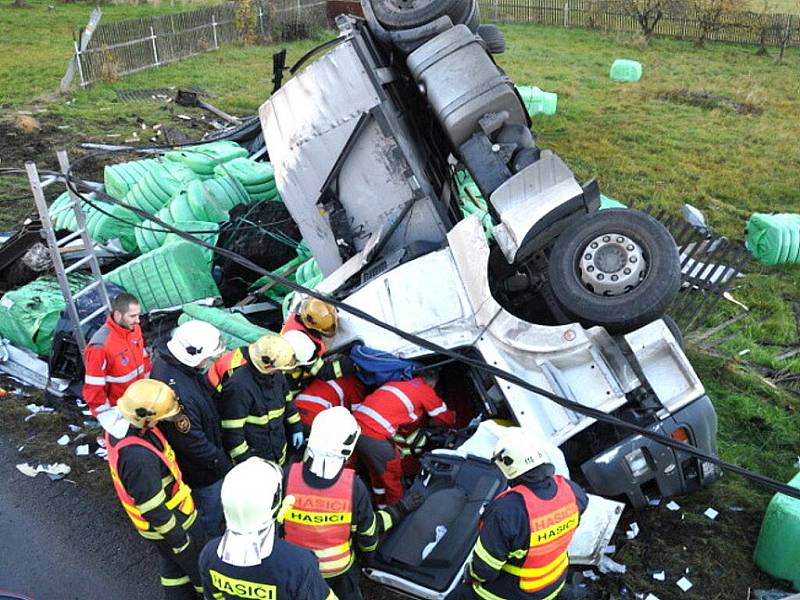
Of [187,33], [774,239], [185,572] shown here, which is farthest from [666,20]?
[185,572]

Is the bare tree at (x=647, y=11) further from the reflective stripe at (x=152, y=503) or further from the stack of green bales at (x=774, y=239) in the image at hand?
the reflective stripe at (x=152, y=503)

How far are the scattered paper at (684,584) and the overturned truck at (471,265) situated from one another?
50 centimetres

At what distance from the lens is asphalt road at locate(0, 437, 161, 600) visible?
4.47 meters

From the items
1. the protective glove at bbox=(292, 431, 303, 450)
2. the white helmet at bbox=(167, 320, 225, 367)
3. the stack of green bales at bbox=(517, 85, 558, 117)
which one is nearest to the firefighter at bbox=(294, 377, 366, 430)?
the protective glove at bbox=(292, 431, 303, 450)

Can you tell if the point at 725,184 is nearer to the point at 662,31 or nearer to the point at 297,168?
the point at 297,168

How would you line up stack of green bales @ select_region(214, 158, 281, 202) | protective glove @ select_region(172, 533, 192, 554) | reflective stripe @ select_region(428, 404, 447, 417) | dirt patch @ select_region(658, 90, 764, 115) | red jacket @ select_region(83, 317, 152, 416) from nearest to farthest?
protective glove @ select_region(172, 533, 192, 554) → reflective stripe @ select_region(428, 404, 447, 417) → red jacket @ select_region(83, 317, 152, 416) → stack of green bales @ select_region(214, 158, 281, 202) → dirt patch @ select_region(658, 90, 764, 115)

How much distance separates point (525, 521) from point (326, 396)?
2.06m

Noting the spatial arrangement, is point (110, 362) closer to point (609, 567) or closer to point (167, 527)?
point (167, 527)

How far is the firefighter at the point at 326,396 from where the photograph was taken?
5.07 metres

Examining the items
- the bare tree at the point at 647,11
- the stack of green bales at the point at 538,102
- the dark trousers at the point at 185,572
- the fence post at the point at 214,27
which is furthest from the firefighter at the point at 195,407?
the bare tree at the point at 647,11

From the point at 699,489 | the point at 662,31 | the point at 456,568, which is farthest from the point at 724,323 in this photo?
the point at 662,31

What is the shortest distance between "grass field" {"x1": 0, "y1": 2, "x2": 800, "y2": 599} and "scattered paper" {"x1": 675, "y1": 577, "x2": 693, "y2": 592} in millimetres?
52

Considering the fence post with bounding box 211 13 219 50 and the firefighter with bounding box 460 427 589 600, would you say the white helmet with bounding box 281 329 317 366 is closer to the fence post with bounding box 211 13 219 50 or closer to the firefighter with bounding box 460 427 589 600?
the firefighter with bounding box 460 427 589 600

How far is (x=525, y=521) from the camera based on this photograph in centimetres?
339
